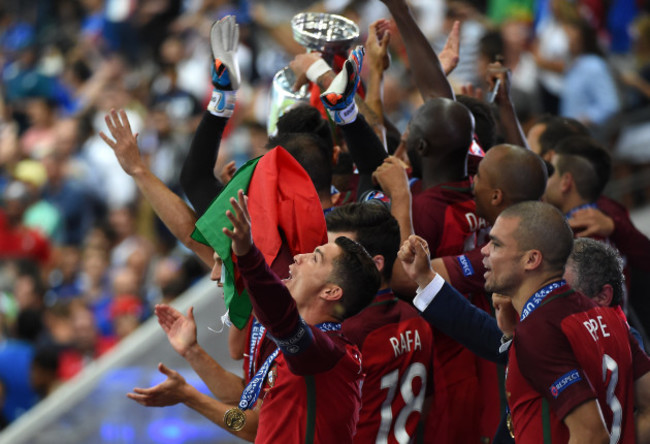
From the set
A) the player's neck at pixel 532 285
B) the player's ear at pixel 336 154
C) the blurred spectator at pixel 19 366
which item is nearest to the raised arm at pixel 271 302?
the player's neck at pixel 532 285

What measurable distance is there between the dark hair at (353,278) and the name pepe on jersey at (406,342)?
46 centimetres

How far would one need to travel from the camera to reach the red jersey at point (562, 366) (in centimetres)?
301

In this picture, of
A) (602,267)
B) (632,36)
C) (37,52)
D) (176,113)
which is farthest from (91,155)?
(602,267)

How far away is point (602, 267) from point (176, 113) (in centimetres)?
749

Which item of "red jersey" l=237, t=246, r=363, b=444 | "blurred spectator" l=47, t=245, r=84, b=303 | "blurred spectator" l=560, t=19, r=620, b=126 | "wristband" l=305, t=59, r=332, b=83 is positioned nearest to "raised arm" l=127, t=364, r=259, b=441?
A: "red jersey" l=237, t=246, r=363, b=444

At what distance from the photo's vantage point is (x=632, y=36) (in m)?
9.35

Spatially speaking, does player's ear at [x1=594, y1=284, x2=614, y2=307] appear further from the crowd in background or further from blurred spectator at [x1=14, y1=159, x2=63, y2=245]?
blurred spectator at [x1=14, y1=159, x2=63, y2=245]

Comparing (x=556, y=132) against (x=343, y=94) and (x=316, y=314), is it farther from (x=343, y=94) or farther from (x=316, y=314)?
(x=316, y=314)

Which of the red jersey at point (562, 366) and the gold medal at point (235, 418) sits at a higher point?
the red jersey at point (562, 366)

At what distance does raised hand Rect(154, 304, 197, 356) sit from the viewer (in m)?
3.70

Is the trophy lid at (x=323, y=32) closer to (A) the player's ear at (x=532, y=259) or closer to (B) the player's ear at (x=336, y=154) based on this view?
(B) the player's ear at (x=336, y=154)

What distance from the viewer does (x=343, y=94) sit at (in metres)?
3.84

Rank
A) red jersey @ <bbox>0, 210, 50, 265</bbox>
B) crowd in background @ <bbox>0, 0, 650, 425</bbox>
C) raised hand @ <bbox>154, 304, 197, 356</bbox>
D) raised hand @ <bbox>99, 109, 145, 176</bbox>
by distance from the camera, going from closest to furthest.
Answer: raised hand @ <bbox>154, 304, 197, 356</bbox>, raised hand @ <bbox>99, 109, 145, 176</bbox>, crowd in background @ <bbox>0, 0, 650, 425</bbox>, red jersey @ <bbox>0, 210, 50, 265</bbox>

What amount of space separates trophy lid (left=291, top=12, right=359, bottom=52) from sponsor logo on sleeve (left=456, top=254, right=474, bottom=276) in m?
1.27
